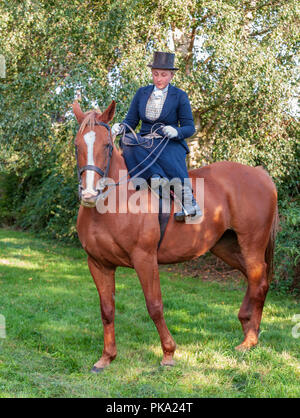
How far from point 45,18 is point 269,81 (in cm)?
417

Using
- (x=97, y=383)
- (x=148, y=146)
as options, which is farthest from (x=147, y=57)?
(x=97, y=383)

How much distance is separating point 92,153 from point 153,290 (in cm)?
149

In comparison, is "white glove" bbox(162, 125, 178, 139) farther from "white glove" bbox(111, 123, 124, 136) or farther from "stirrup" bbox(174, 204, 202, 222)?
"stirrup" bbox(174, 204, 202, 222)

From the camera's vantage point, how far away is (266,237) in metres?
5.38

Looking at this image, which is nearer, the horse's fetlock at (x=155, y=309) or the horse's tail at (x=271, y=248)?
the horse's fetlock at (x=155, y=309)

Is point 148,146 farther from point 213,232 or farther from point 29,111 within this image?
point 29,111

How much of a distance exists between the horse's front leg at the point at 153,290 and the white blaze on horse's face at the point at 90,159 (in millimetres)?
887

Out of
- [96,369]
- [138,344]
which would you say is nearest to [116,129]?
[96,369]

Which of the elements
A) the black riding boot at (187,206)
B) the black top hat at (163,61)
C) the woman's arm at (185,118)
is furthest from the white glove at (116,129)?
the black riding boot at (187,206)

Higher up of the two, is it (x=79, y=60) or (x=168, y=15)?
(x=168, y=15)

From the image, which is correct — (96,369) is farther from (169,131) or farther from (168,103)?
(168,103)

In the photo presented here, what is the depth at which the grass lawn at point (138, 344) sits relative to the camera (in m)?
4.09

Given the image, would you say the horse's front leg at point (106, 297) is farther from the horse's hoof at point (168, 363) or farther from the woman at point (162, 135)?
the woman at point (162, 135)

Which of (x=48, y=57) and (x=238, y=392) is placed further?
(x=48, y=57)
